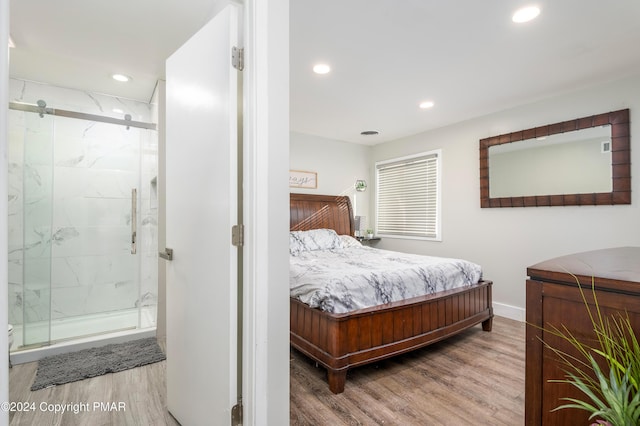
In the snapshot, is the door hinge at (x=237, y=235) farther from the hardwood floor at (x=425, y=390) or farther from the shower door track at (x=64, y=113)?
the shower door track at (x=64, y=113)

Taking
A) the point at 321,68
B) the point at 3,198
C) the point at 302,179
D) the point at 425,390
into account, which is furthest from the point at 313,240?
the point at 3,198

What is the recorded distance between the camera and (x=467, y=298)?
302 cm

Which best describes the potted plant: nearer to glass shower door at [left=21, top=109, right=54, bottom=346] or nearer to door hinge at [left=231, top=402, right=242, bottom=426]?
door hinge at [left=231, top=402, right=242, bottom=426]

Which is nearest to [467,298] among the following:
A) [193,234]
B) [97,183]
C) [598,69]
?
[598,69]

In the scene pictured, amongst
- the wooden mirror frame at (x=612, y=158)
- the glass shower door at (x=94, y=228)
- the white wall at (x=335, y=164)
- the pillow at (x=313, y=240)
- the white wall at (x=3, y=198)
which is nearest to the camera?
the white wall at (x=3, y=198)

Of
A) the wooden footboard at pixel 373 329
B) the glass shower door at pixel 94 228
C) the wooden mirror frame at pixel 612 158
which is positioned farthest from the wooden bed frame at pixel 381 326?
the glass shower door at pixel 94 228

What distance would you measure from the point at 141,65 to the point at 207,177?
76.2 inches

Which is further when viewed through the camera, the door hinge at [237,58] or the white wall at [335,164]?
the white wall at [335,164]

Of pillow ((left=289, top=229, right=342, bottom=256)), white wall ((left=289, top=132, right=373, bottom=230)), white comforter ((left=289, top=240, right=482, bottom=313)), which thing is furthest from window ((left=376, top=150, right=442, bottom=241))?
white comforter ((left=289, top=240, right=482, bottom=313))

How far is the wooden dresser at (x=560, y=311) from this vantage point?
2.91ft

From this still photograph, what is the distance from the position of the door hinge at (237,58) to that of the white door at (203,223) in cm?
2

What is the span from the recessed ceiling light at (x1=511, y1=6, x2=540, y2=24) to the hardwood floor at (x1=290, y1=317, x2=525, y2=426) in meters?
2.49

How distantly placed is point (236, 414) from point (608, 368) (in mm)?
1339

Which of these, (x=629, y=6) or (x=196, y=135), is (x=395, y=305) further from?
(x=629, y=6)
